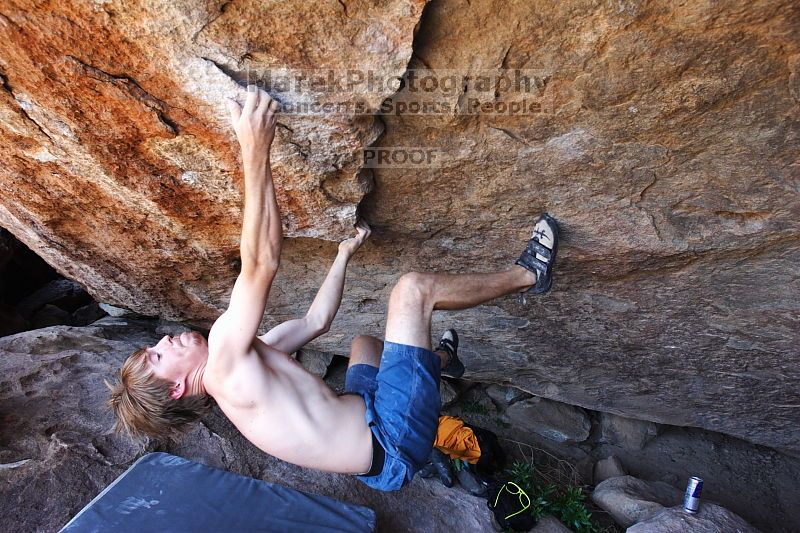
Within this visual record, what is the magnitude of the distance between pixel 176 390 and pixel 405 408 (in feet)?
3.35

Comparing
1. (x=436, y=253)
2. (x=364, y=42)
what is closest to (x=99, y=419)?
(x=436, y=253)

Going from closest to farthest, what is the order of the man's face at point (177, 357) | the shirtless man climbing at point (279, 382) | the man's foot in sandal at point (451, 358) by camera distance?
the shirtless man climbing at point (279, 382) < the man's face at point (177, 357) < the man's foot in sandal at point (451, 358)

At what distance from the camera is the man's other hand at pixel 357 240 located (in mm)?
2887

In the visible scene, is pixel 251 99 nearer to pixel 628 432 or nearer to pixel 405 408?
pixel 405 408

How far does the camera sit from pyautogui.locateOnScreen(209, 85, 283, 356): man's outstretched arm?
194 centimetres

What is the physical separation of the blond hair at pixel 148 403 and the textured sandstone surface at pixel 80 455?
1.04 metres

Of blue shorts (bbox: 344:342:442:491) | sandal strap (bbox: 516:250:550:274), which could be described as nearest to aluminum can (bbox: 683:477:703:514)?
sandal strap (bbox: 516:250:550:274)

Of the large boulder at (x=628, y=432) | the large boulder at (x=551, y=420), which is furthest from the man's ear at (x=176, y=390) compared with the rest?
the large boulder at (x=628, y=432)

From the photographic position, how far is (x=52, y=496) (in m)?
3.09

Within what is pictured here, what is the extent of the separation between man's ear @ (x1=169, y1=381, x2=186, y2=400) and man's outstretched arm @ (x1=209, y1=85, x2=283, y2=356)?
55cm

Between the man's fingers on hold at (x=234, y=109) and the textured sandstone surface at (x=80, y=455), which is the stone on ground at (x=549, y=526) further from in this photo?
the man's fingers on hold at (x=234, y=109)

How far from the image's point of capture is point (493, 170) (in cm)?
252

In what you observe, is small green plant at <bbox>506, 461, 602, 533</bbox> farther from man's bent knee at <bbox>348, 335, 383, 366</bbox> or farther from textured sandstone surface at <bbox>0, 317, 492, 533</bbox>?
man's bent knee at <bbox>348, 335, 383, 366</bbox>

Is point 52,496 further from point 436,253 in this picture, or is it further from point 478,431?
point 478,431
